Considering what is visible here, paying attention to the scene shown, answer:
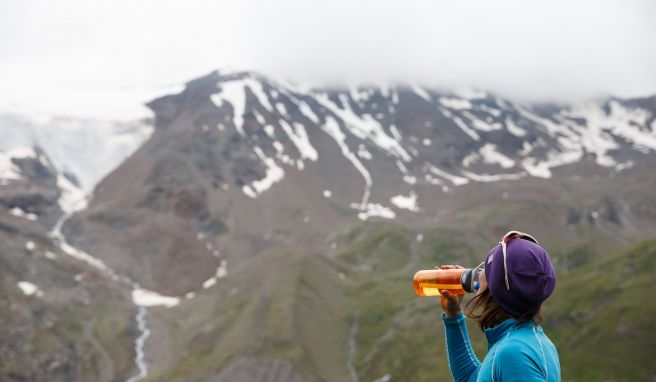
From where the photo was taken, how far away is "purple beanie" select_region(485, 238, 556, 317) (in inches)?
153

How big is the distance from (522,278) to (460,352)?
1335 mm

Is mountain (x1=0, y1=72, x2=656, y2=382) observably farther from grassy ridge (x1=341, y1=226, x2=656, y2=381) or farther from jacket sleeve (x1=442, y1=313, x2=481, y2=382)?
jacket sleeve (x1=442, y1=313, x2=481, y2=382)

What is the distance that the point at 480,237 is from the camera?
545 ft

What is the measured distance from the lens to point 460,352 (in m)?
4.98

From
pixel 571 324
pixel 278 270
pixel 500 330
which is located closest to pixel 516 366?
pixel 500 330

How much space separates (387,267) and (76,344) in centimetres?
7783

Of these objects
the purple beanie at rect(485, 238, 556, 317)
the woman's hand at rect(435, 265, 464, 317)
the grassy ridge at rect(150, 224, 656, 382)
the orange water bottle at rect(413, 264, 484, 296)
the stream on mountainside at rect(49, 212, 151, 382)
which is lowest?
the stream on mountainside at rect(49, 212, 151, 382)

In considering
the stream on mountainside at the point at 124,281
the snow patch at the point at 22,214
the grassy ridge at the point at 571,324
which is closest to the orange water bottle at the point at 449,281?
the grassy ridge at the point at 571,324

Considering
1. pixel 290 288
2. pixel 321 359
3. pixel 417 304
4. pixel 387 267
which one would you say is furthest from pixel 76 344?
pixel 387 267

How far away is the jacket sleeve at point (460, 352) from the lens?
495 centimetres

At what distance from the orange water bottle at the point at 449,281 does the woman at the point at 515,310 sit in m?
0.10

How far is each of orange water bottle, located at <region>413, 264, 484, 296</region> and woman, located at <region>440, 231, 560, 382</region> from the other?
97 millimetres

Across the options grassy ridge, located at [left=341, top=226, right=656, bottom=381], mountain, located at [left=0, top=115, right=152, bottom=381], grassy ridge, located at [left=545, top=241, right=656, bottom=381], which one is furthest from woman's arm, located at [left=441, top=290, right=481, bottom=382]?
mountain, located at [left=0, top=115, right=152, bottom=381]

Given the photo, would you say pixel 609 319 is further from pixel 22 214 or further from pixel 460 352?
pixel 22 214
